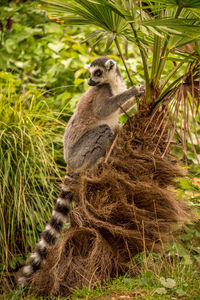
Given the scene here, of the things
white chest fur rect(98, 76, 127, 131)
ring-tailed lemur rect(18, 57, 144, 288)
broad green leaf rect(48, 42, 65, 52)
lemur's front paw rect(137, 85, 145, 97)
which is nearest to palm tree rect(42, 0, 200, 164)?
lemur's front paw rect(137, 85, 145, 97)

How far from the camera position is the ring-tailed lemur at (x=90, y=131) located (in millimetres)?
3827

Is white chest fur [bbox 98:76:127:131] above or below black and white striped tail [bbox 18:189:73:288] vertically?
above

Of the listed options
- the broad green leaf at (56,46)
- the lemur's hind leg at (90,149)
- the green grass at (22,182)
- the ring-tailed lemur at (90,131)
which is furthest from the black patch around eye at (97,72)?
the broad green leaf at (56,46)

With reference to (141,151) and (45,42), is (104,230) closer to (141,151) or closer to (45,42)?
(141,151)

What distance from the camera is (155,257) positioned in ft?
13.5

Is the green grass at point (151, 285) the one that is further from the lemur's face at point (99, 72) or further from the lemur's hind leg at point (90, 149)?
the lemur's face at point (99, 72)

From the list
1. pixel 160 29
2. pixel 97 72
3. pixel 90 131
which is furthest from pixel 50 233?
pixel 160 29

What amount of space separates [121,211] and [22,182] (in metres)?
1.93

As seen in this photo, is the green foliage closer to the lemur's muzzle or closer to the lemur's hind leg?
the lemur's hind leg

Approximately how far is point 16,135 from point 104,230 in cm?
209

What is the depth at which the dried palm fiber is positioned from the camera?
3350 millimetres

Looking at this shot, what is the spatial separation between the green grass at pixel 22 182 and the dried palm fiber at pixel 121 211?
50.6 inches

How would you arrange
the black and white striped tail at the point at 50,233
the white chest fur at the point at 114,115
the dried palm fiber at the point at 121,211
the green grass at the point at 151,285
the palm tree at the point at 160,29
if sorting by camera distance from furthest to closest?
the white chest fur at the point at 114,115 < the black and white striped tail at the point at 50,233 < the dried palm fiber at the point at 121,211 < the green grass at the point at 151,285 < the palm tree at the point at 160,29

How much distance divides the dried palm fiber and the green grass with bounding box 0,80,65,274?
129cm
